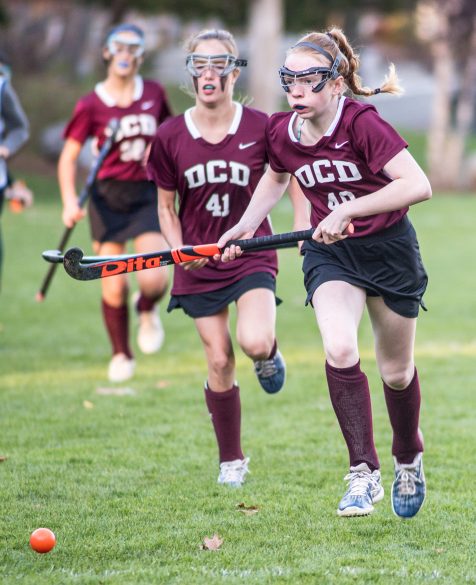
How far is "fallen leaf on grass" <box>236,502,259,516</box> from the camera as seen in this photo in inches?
188

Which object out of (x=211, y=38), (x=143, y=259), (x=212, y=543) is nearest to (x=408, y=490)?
(x=212, y=543)

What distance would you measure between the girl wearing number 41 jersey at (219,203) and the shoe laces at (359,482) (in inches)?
37.8

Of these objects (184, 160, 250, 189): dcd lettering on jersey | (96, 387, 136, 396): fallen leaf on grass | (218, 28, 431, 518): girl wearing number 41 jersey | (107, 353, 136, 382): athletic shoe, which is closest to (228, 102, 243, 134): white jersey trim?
(184, 160, 250, 189): dcd lettering on jersey

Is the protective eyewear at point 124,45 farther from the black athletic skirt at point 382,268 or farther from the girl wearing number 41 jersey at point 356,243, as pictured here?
the black athletic skirt at point 382,268

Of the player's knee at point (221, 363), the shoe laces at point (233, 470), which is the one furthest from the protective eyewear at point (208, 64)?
the shoe laces at point (233, 470)

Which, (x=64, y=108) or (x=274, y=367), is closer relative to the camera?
(x=274, y=367)

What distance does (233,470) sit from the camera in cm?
533

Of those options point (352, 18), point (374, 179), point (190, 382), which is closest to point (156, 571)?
point (374, 179)

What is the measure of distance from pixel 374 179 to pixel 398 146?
203 mm

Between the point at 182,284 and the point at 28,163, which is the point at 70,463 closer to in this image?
the point at 182,284

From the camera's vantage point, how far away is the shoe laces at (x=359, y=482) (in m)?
4.39

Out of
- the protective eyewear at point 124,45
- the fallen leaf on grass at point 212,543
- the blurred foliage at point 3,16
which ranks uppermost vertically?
the blurred foliage at point 3,16

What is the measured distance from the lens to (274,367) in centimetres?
564

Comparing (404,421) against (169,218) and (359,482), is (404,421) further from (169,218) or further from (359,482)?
(169,218)
